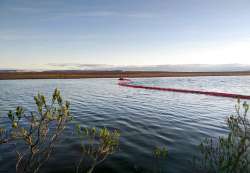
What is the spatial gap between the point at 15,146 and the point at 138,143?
22.7 feet

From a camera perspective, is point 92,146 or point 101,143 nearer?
point 101,143

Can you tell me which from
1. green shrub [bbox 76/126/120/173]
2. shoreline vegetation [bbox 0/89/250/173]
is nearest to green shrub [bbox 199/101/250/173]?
shoreline vegetation [bbox 0/89/250/173]

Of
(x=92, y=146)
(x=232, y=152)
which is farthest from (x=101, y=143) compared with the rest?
(x=232, y=152)

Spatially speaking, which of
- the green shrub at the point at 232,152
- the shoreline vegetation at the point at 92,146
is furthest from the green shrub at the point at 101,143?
the green shrub at the point at 232,152

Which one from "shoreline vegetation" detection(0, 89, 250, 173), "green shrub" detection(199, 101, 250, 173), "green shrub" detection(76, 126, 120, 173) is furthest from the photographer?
"green shrub" detection(199, 101, 250, 173)

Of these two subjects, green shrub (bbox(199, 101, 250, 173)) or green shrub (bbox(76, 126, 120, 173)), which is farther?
green shrub (bbox(199, 101, 250, 173))

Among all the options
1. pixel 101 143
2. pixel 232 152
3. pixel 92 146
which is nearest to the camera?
pixel 101 143

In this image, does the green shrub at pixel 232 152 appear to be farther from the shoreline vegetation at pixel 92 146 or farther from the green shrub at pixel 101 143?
the green shrub at pixel 101 143

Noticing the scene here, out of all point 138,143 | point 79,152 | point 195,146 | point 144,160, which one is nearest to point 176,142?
point 195,146

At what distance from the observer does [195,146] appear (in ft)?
36.0

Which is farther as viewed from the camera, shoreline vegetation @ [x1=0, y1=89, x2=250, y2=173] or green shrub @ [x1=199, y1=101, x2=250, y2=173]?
green shrub @ [x1=199, y1=101, x2=250, y2=173]

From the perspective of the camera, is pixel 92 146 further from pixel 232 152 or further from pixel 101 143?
pixel 232 152

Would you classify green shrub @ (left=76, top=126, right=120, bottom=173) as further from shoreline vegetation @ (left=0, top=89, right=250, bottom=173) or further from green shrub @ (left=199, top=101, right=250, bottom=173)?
green shrub @ (left=199, top=101, right=250, bottom=173)

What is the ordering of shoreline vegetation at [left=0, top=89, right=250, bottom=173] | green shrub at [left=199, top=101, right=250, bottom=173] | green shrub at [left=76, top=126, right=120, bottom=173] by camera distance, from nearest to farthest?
shoreline vegetation at [left=0, top=89, right=250, bottom=173] → green shrub at [left=76, top=126, right=120, bottom=173] → green shrub at [left=199, top=101, right=250, bottom=173]
